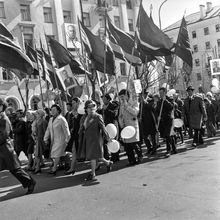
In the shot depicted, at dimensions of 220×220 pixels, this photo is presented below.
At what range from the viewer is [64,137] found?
864cm

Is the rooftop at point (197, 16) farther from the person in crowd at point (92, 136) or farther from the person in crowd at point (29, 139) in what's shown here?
the person in crowd at point (92, 136)

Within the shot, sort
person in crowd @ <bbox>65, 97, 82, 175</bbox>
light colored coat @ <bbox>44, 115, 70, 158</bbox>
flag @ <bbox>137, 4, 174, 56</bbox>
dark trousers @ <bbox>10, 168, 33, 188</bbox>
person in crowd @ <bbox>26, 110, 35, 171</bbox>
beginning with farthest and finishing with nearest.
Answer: flag @ <bbox>137, 4, 174, 56</bbox> < person in crowd @ <bbox>26, 110, 35, 171</bbox> < light colored coat @ <bbox>44, 115, 70, 158</bbox> < person in crowd @ <bbox>65, 97, 82, 175</bbox> < dark trousers @ <bbox>10, 168, 33, 188</bbox>

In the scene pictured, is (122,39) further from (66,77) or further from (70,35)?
(70,35)

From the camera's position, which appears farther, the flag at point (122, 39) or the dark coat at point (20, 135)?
the flag at point (122, 39)

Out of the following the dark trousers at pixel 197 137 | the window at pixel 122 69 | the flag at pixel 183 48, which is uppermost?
the window at pixel 122 69

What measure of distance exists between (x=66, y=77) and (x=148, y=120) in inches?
111

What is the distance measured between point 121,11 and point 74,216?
3866 centimetres

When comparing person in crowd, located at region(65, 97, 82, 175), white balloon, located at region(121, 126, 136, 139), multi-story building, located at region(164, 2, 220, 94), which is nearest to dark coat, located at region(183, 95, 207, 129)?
white balloon, located at region(121, 126, 136, 139)

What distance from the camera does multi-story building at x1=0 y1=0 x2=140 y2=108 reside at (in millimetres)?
33156

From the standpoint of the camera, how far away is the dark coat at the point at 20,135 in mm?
10117

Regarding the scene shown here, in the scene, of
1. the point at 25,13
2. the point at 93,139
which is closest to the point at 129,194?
the point at 93,139

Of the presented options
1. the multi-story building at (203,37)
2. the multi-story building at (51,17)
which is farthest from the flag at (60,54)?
the multi-story building at (203,37)

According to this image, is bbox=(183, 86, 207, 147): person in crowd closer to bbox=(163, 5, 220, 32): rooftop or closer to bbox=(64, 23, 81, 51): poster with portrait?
bbox=(64, 23, 81, 51): poster with portrait

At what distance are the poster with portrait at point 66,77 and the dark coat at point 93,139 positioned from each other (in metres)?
3.67
